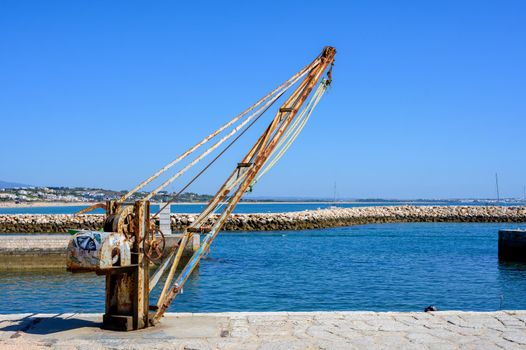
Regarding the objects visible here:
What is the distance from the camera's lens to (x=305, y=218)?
Answer: 201ft

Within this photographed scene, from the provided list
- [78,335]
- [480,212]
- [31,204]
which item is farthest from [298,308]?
[31,204]

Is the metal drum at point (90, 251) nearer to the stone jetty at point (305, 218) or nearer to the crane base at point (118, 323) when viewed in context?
the crane base at point (118, 323)

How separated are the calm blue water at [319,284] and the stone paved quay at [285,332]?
7.21 m

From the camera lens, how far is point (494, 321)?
9312 mm

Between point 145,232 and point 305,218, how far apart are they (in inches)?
2082

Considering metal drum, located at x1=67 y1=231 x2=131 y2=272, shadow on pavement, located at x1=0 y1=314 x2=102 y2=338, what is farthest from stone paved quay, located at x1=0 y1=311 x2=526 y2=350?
metal drum, located at x1=67 y1=231 x2=131 y2=272

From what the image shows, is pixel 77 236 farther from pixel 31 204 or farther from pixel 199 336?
pixel 31 204

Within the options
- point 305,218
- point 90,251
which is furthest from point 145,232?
point 305,218

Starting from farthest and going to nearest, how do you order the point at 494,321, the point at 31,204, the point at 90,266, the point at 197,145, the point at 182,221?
the point at 31,204 → the point at 182,221 → the point at 197,145 → the point at 494,321 → the point at 90,266

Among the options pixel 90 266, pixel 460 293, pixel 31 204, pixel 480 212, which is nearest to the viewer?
pixel 90 266

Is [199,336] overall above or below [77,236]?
below

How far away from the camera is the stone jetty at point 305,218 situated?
51875 mm

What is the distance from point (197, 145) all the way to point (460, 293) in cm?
1298

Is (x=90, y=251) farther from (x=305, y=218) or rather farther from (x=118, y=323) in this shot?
(x=305, y=218)
